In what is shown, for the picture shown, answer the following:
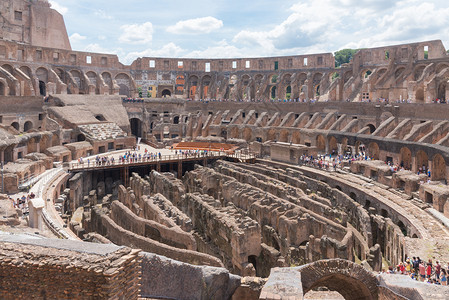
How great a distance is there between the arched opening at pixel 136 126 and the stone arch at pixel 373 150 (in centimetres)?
2958

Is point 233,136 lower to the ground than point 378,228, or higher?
higher

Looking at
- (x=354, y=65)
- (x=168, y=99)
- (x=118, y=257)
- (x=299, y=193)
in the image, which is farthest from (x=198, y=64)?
(x=118, y=257)

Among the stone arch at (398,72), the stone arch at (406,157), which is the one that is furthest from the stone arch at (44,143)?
the stone arch at (398,72)

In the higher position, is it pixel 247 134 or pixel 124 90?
pixel 124 90

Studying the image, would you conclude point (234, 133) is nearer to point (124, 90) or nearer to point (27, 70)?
point (124, 90)

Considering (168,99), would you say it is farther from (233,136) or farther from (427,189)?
(427,189)

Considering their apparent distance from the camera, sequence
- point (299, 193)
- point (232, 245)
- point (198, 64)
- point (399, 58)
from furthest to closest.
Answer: point (198, 64)
point (399, 58)
point (299, 193)
point (232, 245)

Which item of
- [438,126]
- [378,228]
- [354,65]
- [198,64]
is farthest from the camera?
[198,64]

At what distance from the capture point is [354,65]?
48656 mm

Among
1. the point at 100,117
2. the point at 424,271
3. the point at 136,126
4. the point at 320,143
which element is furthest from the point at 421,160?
the point at 136,126

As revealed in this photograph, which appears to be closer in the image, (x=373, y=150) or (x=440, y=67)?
(x=373, y=150)

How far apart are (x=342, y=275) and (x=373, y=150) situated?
1012 inches

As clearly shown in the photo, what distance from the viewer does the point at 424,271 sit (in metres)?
14.9

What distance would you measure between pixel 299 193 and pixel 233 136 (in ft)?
71.3
